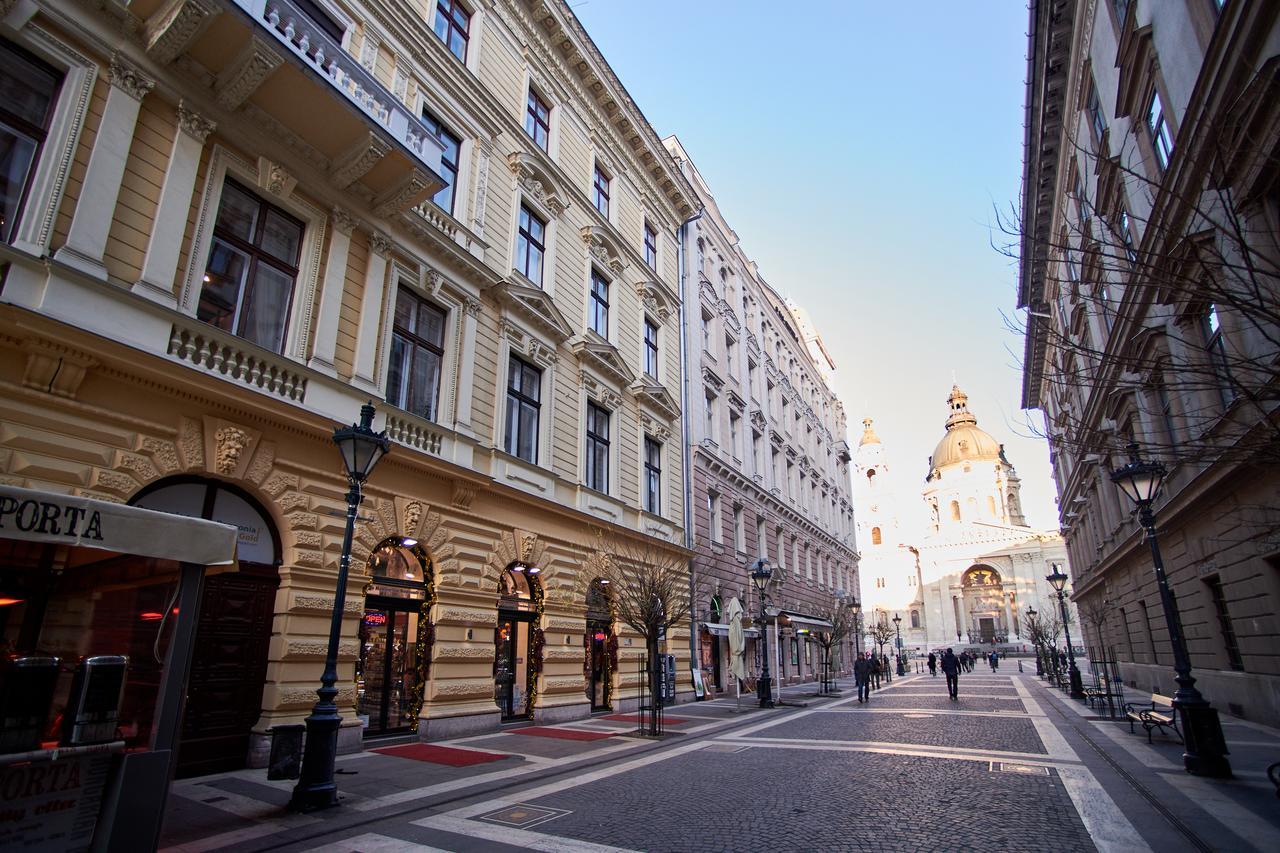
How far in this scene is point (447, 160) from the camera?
15766 mm

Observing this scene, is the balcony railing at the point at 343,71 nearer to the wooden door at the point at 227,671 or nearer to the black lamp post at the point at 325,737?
the black lamp post at the point at 325,737

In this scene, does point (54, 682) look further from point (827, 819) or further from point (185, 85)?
point (185, 85)

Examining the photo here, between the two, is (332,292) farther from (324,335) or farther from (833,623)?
(833,623)

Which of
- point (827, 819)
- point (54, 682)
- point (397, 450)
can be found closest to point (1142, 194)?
point (827, 819)

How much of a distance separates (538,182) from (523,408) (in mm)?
6666

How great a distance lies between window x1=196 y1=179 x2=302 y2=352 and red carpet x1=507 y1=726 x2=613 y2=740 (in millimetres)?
9123

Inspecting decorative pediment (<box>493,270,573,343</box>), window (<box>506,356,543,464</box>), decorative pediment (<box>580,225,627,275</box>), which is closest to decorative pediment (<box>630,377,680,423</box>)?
decorative pediment (<box>580,225,627,275</box>)

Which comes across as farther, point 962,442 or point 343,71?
point 962,442

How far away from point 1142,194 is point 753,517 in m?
20.4

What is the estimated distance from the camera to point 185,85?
400 inches

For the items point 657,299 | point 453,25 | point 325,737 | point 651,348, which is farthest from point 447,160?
point 325,737

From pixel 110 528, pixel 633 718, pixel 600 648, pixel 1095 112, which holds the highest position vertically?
pixel 1095 112

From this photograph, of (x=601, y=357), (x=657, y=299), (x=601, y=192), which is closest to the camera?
(x=601, y=357)

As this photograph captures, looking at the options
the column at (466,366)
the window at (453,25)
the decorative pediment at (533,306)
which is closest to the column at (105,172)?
the column at (466,366)
